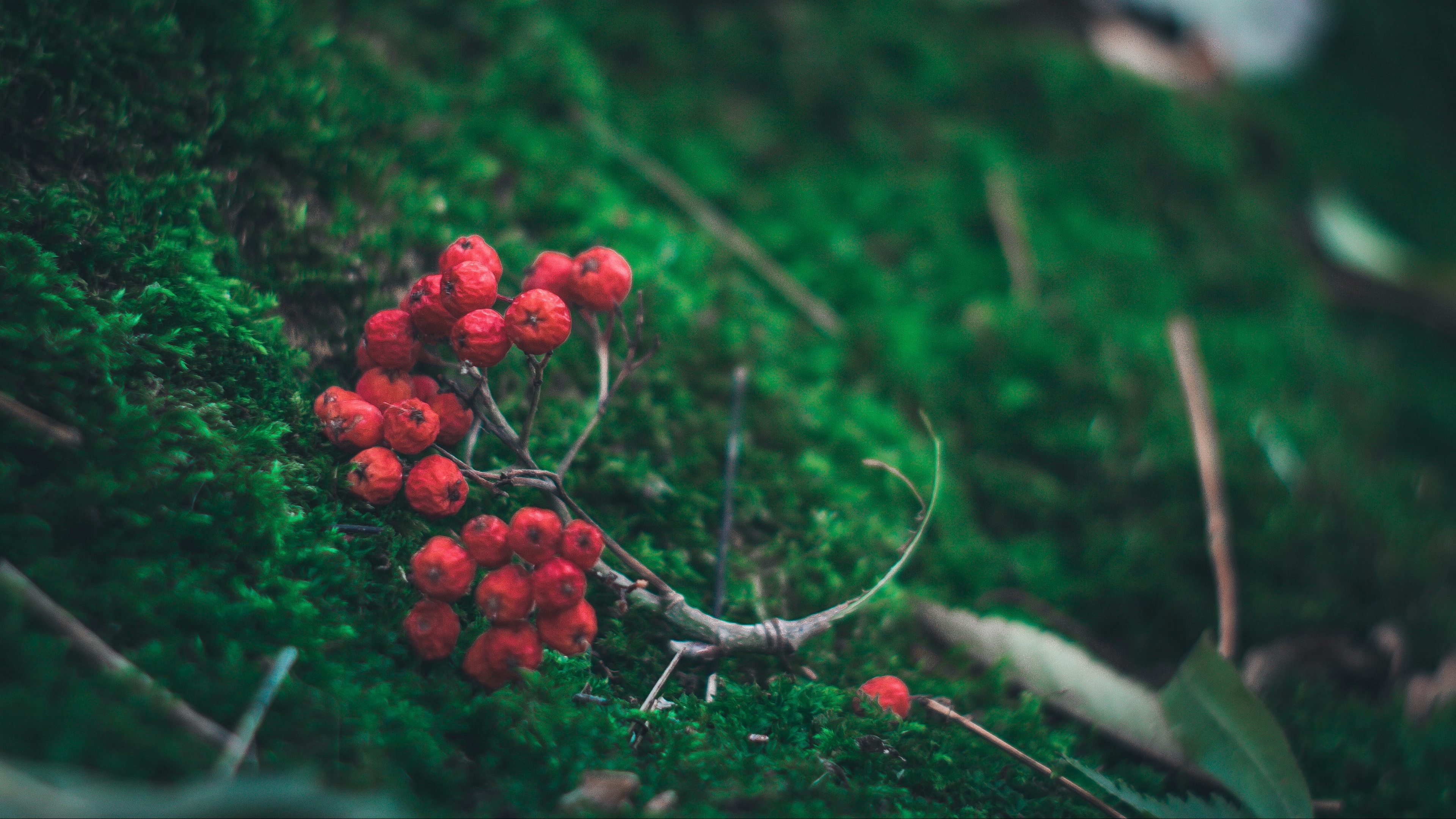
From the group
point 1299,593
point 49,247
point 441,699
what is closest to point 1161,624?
point 1299,593

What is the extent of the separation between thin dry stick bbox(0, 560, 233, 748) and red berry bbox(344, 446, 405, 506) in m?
0.43

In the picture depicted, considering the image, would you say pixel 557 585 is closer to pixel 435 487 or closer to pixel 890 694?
pixel 435 487

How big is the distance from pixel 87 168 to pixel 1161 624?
9.20 feet

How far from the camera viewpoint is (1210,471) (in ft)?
8.23

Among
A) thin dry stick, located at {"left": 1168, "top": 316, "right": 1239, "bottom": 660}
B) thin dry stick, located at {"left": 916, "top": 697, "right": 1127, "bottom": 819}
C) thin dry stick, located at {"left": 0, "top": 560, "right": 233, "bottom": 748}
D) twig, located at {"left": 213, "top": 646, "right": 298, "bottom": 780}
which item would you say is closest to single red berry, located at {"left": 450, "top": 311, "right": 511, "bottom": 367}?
twig, located at {"left": 213, "top": 646, "right": 298, "bottom": 780}

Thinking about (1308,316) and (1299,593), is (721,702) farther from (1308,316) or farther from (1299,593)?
(1308,316)

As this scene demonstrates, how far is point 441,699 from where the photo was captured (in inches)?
53.2

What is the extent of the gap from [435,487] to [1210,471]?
2.26 metres

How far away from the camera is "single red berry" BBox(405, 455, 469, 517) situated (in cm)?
146

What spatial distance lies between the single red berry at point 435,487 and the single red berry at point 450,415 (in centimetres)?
10

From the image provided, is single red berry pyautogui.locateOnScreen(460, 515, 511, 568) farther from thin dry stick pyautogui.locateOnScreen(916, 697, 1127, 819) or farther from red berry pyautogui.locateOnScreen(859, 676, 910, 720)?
thin dry stick pyautogui.locateOnScreen(916, 697, 1127, 819)

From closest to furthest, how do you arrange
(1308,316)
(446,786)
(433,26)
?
(446,786) → (433,26) → (1308,316)

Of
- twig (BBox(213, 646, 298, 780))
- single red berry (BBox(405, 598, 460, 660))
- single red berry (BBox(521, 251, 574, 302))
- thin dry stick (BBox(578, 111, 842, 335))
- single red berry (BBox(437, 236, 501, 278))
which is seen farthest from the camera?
thin dry stick (BBox(578, 111, 842, 335))

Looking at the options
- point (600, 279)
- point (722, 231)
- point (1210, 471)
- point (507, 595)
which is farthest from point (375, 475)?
point (1210, 471)
